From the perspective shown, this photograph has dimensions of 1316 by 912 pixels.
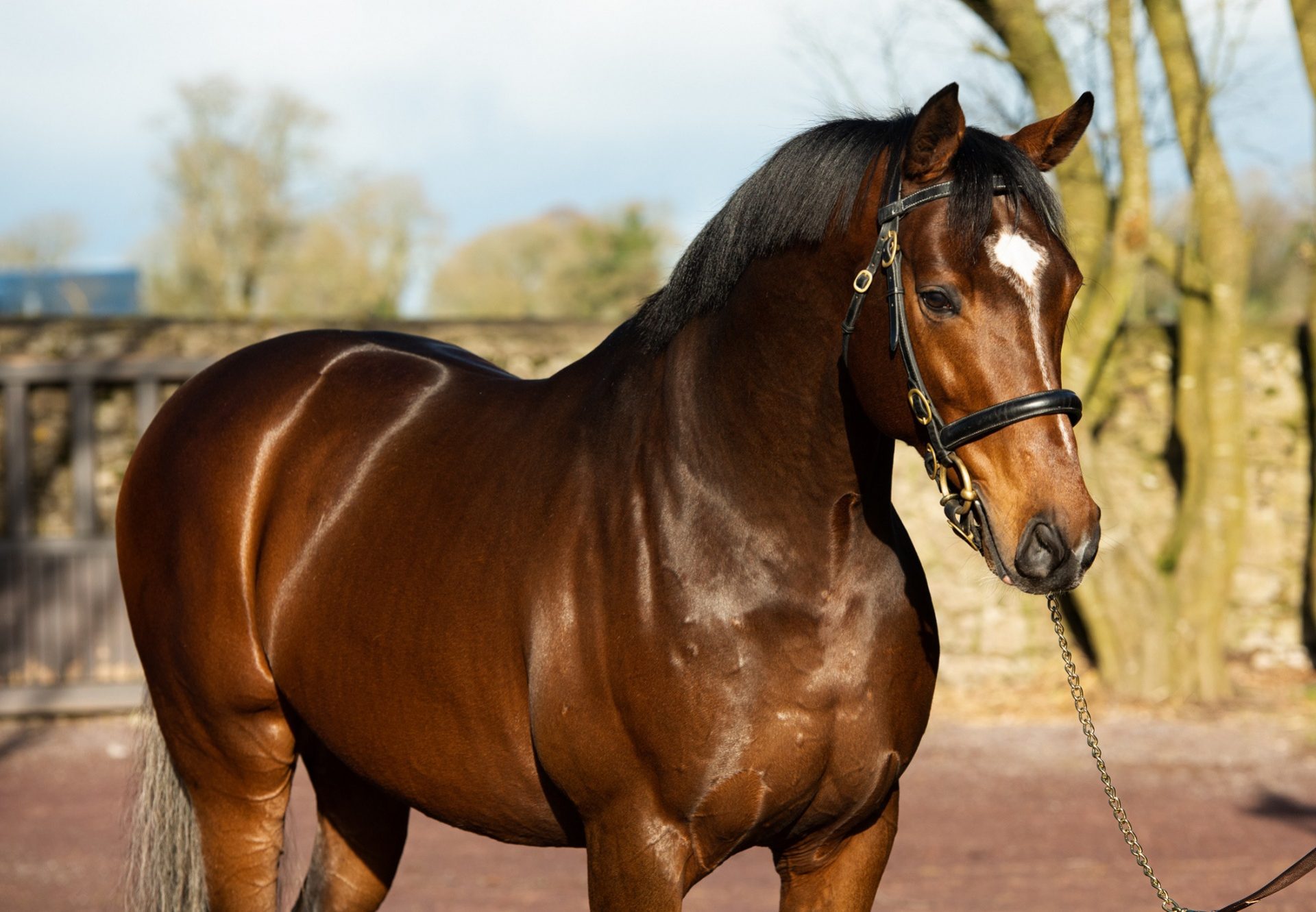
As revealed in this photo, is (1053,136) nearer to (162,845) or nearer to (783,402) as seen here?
(783,402)

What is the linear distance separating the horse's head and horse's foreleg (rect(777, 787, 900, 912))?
2.50ft

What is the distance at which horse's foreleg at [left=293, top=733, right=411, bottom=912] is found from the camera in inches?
125

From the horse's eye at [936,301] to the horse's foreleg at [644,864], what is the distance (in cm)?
98

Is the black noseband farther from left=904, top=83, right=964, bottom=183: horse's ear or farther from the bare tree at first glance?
the bare tree

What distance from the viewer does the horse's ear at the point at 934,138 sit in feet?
6.30

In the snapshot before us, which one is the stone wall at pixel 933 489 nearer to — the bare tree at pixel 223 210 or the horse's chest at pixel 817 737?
the horse's chest at pixel 817 737

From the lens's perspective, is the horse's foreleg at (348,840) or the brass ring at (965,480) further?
Result: the horse's foreleg at (348,840)

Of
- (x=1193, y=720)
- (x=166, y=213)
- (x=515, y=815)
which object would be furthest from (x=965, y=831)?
(x=166, y=213)

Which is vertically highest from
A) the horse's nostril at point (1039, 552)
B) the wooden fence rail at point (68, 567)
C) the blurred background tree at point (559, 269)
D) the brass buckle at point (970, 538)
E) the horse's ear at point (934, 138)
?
the horse's ear at point (934, 138)

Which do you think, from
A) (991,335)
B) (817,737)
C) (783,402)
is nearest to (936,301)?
(991,335)

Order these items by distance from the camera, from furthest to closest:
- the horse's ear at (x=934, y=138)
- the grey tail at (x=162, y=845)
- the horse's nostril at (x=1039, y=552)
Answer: the grey tail at (x=162, y=845), the horse's ear at (x=934, y=138), the horse's nostril at (x=1039, y=552)

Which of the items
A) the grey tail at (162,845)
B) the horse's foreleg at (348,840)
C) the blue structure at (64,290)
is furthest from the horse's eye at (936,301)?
the blue structure at (64,290)

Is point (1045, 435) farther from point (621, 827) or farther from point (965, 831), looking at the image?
point (965, 831)

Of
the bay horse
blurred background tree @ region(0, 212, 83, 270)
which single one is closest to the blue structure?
blurred background tree @ region(0, 212, 83, 270)
